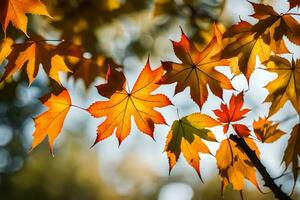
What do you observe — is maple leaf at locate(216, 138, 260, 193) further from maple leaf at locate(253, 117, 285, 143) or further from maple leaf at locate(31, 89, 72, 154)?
maple leaf at locate(31, 89, 72, 154)

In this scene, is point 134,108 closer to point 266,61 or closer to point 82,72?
point 266,61

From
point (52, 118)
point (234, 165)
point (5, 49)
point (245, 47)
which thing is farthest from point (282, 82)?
point (5, 49)

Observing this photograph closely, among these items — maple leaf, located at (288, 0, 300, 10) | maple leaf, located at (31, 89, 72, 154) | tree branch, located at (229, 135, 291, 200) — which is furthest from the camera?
maple leaf, located at (31, 89, 72, 154)

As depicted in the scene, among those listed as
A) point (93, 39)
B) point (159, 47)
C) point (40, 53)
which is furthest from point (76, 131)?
point (40, 53)

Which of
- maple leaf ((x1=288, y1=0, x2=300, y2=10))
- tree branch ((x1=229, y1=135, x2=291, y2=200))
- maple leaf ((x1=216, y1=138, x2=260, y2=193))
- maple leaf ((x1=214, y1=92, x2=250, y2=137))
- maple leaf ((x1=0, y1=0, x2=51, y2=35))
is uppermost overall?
maple leaf ((x1=288, y1=0, x2=300, y2=10))

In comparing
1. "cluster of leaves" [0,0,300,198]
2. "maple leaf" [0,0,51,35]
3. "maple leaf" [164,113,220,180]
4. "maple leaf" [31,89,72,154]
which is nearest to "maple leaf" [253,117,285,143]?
"cluster of leaves" [0,0,300,198]

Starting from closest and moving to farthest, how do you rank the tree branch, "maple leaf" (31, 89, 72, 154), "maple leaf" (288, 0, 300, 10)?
the tree branch, "maple leaf" (288, 0, 300, 10), "maple leaf" (31, 89, 72, 154)
